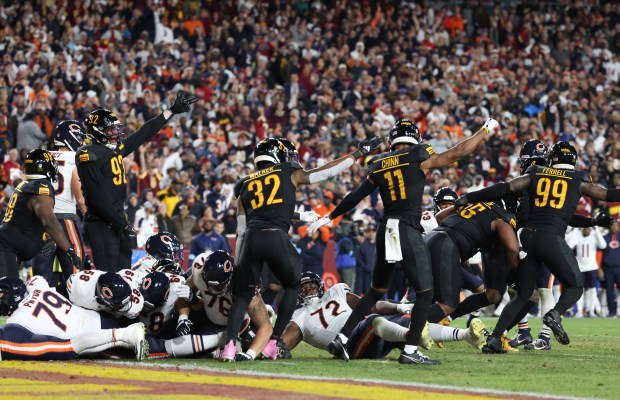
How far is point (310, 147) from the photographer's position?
21016mm

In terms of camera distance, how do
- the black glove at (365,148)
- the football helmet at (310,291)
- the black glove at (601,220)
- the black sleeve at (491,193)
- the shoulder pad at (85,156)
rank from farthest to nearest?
the black glove at (601,220), the shoulder pad at (85,156), the black sleeve at (491,193), the football helmet at (310,291), the black glove at (365,148)

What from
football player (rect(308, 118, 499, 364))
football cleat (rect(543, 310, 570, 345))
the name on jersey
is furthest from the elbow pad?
the name on jersey

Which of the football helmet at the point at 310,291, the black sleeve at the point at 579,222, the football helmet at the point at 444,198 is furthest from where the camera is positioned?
the football helmet at the point at 444,198

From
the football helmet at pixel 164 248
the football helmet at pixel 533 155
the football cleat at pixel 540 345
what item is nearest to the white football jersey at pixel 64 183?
→ the football helmet at pixel 164 248

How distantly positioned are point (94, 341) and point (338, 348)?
204cm

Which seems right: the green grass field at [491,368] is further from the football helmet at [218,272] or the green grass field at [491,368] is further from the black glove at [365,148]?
the black glove at [365,148]

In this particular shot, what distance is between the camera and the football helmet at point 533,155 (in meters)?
11.0

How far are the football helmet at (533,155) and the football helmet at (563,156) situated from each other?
56 cm

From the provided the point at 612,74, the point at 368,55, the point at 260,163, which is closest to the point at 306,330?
the point at 260,163

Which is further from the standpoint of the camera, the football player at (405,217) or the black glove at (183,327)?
the black glove at (183,327)

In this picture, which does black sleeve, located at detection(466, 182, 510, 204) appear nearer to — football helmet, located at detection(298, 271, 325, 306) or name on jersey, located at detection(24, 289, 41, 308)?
football helmet, located at detection(298, 271, 325, 306)

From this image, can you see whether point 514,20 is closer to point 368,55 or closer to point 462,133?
point 368,55

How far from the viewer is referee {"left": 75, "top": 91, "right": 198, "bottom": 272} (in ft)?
34.4

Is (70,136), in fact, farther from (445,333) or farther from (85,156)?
(445,333)
